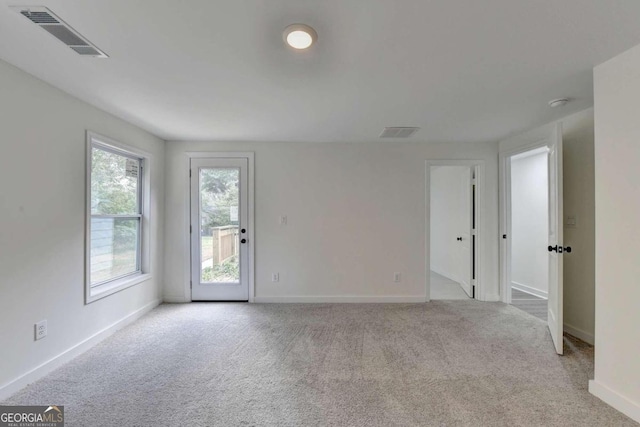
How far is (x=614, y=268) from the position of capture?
6.14ft

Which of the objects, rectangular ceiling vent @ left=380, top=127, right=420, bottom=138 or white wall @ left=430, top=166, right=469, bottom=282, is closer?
rectangular ceiling vent @ left=380, top=127, right=420, bottom=138

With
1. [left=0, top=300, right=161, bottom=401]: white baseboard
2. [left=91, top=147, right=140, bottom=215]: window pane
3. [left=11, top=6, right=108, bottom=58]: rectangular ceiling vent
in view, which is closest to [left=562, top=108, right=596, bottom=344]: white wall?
[left=11, top=6, right=108, bottom=58]: rectangular ceiling vent

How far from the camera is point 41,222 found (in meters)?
2.24

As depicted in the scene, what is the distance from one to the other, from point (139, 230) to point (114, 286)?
0.82m

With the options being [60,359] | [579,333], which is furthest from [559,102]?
[60,359]

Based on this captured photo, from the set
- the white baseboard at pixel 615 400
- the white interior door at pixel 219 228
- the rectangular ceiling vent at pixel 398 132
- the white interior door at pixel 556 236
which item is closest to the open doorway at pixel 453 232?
the rectangular ceiling vent at pixel 398 132

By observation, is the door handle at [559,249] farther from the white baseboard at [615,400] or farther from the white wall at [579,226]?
the white baseboard at [615,400]

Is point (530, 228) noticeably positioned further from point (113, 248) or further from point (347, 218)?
point (113, 248)

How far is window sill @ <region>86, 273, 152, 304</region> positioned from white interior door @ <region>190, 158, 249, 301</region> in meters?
0.67

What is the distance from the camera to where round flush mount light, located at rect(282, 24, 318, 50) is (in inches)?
59.7

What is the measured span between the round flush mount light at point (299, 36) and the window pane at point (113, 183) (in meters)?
2.47

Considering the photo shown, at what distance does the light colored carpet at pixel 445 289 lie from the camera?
171 inches

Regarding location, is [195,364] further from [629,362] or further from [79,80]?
[629,362]

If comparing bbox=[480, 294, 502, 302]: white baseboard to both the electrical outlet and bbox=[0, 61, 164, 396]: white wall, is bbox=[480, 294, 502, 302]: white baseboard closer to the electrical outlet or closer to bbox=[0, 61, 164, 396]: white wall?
bbox=[0, 61, 164, 396]: white wall
